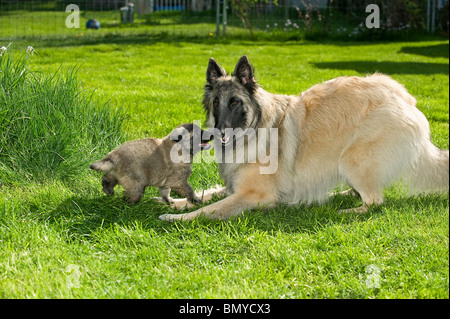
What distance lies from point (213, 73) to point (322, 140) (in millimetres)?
1223

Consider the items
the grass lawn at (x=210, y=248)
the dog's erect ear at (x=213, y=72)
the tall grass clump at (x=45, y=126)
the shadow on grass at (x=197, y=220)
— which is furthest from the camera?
the tall grass clump at (x=45, y=126)

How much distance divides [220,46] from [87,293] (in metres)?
12.4

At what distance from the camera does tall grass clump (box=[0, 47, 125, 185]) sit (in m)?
4.95

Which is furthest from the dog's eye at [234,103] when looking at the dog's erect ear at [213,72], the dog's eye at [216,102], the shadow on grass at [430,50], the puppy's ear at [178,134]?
the shadow on grass at [430,50]

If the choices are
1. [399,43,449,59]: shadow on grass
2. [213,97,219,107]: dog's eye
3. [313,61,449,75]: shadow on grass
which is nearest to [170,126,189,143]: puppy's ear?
[213,97,219,107]: dog's eye

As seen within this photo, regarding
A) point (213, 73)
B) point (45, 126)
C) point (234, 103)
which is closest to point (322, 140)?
point (234, 103)

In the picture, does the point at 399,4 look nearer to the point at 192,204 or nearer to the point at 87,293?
the point at 192,204

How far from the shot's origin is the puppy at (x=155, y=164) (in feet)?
14.3

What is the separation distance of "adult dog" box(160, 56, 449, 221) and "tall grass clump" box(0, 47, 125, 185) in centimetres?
147

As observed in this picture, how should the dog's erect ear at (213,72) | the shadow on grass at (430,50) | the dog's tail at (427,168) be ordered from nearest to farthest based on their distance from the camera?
1. the dog's tail at (427,168)
2. the dog's erect ear at (213,72)
3. the shadow on grass at (430,50)

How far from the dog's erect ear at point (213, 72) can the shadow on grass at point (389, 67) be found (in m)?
7.55

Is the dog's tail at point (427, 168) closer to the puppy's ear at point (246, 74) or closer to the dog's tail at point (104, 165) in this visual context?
the puppy's ear at point (246, 74)

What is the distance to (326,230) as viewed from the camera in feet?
13.3

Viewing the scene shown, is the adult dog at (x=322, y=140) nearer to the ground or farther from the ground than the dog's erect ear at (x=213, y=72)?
nearer to the ground
